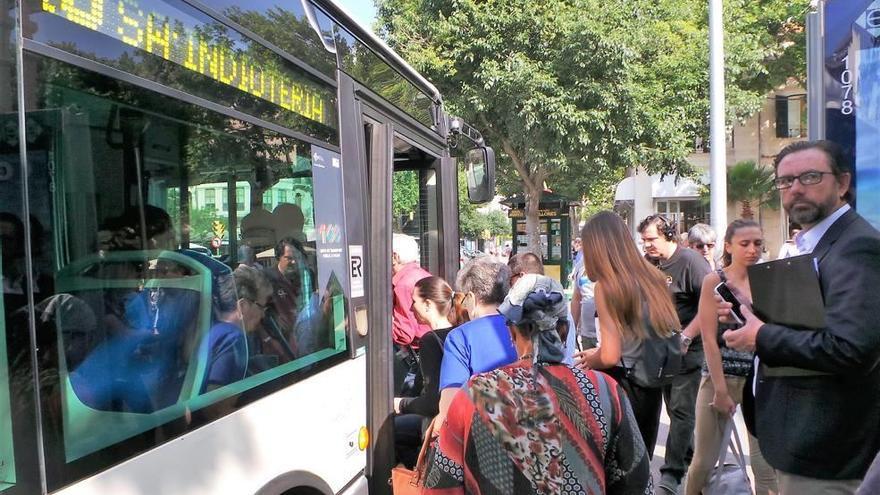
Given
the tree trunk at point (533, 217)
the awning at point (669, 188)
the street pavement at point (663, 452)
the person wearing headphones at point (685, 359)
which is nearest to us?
the person wearing headphones at point (685, 359)

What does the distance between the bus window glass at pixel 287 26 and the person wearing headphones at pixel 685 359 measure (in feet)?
8.28

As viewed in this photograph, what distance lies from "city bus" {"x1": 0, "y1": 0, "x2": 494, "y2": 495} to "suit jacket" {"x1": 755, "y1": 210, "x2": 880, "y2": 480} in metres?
1.77

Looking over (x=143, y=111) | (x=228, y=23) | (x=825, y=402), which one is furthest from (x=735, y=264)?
(x=143, y=111)

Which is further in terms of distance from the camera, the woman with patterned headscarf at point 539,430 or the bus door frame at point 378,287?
the bus door frame at point 378,287

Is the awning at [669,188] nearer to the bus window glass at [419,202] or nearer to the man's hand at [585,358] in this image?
the bus window glass at [419,202]

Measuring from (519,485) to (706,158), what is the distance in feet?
103

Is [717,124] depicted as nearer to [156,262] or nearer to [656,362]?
[656,362]

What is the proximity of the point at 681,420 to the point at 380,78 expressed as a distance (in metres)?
3.03

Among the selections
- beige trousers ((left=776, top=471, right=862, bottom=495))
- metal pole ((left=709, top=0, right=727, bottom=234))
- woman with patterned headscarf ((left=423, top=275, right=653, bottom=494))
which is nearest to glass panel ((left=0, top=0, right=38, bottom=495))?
woman with patterned headscarf ((left=423, top=275, right=653, bottom=494))

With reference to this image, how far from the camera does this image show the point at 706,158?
3044cm

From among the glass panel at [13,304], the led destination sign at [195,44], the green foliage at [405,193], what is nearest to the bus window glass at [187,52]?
the led destination sign at [195,44]

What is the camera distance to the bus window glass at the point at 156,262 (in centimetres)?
167

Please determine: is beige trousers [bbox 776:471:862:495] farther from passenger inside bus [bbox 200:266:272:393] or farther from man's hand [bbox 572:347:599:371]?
passenger inside bus [bbox 200:266:272:393]

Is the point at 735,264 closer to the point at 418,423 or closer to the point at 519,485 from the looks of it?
the point at 418,423
